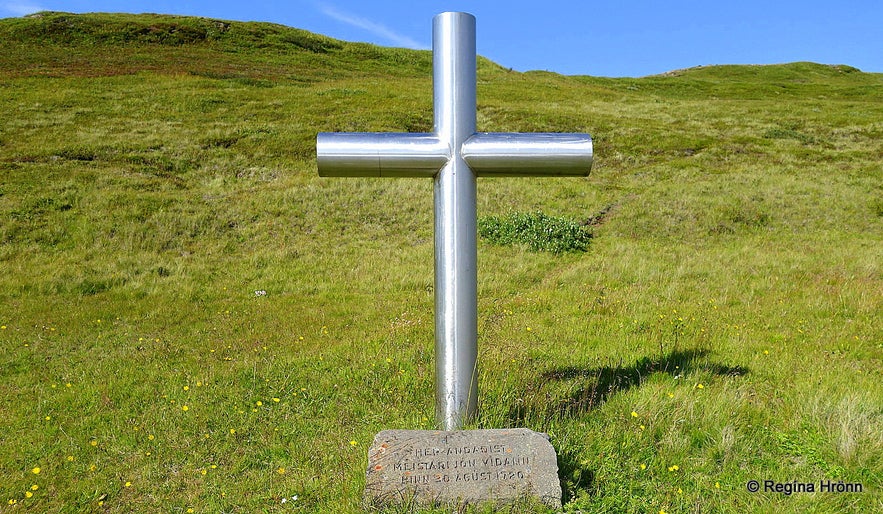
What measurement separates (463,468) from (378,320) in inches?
189

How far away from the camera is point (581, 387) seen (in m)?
4.43

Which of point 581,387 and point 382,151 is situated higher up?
point 382,151

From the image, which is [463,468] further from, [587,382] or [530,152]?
[587,382]

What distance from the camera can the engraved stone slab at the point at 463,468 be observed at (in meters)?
2.79

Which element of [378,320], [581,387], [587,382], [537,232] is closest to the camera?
[581,387]

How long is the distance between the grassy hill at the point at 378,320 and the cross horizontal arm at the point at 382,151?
158 cm

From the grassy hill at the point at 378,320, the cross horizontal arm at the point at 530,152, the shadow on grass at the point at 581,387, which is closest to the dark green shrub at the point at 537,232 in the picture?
the grassy hill at the point at 378,320

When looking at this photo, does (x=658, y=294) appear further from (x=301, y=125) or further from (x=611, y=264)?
(x=301, y=125)

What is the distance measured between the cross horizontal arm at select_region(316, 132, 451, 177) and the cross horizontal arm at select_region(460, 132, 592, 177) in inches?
6.5

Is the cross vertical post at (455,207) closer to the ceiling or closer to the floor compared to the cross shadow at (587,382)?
closer to the ceiling

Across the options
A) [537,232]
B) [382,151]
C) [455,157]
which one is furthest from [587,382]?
[537,232]

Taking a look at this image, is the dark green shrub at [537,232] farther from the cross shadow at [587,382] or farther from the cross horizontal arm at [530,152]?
the cross horizontal arm at [530,152]

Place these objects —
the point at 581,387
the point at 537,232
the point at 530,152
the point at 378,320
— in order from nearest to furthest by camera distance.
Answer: the point at 530,152, the point at 581,387, the point at 378,320, the point at 537,232

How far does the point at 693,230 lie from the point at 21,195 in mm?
15731
